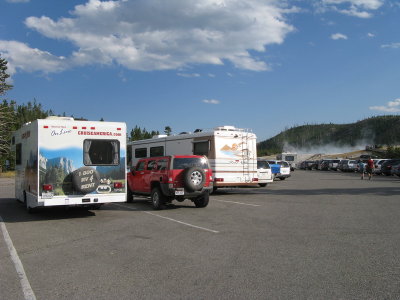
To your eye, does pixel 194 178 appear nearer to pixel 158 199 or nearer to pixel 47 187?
pixel 158 199

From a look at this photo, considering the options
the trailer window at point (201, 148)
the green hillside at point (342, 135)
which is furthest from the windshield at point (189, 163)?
the green hillside at point (342, 135)

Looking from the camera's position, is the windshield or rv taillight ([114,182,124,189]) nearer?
rv taillight ([114,182,124,189])

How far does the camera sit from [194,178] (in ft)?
44.8

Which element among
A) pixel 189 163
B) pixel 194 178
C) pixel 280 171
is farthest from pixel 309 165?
pixel 194 178

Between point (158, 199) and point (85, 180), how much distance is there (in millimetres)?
2965

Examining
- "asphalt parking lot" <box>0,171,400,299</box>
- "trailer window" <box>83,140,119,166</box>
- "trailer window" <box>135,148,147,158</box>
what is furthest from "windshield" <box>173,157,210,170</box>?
"trailer window" <box>135,148,147,158</box>

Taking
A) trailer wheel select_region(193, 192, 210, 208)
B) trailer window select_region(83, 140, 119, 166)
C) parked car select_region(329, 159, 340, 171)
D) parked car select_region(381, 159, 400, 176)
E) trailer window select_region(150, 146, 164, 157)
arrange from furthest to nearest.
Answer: parked car select_region(329, 159, 340, 171), parked car select_region(381, 159, 400, 176), trailer window select_region(150, 146, 164, 157), trailer wheel select_region(193, 192, 210, 208), trailer window select_region(83, 140, 119, 166)

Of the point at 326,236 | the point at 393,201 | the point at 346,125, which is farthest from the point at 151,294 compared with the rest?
A: the point at 346,125

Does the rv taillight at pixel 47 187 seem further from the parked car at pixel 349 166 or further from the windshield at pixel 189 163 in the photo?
the parked car at pixel 349 166

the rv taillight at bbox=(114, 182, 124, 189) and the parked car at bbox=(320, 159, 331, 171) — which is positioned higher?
the parked car at bbox=(320, 159, 331, 171)

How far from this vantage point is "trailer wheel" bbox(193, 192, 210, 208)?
14328 millimetres

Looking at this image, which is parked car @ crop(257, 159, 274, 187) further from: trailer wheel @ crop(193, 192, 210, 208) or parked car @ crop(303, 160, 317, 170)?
parked car @ crop(303, 160, 317, 170)

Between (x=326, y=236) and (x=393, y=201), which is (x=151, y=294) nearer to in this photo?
(x=326, y=236)

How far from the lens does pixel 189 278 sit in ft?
19.5
